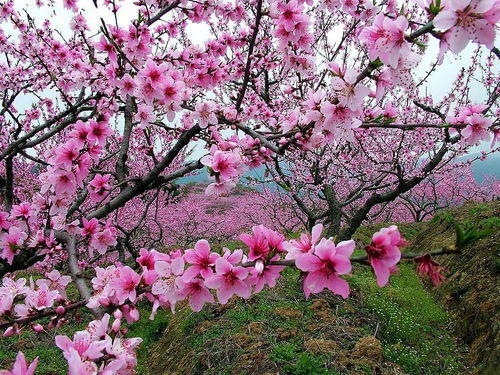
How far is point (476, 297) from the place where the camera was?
499 centimetres

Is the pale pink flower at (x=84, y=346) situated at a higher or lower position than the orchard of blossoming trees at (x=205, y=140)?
lower

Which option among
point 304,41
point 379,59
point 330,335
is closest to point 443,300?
point 330,335

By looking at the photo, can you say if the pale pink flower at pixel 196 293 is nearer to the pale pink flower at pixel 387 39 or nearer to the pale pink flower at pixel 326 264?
the pale pink flower at pixel 326 264

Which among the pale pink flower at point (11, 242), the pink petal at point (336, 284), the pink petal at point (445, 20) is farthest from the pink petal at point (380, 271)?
the pale pink flower at point (11, 242)

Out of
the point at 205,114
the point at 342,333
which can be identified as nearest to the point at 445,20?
the point at 205,114

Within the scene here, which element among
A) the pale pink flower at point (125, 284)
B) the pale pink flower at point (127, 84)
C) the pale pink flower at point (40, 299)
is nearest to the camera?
the pale pink flower at point (125, 284)

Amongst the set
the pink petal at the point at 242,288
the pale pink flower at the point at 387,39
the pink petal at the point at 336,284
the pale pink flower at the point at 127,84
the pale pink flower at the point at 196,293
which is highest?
the pale pink flower at the point at 127,84

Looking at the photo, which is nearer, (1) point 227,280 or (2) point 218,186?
(1) point 227,280

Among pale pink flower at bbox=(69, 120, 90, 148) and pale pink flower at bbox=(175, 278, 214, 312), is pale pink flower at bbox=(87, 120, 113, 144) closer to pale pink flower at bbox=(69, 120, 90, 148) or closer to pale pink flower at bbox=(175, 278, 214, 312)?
pale pink flower at bbox=(69, 120, 90, 148)


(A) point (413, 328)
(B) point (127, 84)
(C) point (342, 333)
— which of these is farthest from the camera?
(A) point (413, 328)

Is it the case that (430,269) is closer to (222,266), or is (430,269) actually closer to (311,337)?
(222,266)

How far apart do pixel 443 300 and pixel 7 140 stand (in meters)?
8.08

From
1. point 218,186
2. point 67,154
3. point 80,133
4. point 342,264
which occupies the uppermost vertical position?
point 80,133

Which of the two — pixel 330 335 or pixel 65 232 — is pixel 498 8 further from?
pixel 330 335
